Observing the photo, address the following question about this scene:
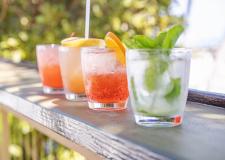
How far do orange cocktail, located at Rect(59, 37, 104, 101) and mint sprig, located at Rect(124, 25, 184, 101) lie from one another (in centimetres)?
31

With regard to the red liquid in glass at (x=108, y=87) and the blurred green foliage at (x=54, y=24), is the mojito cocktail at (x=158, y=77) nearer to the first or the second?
the red liquid in glass at (x=108, y=87)

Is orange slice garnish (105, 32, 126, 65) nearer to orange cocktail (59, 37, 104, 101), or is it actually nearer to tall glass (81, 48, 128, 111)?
tall glass (81, 48, 128, 111)

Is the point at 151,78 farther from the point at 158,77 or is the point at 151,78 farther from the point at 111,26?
the point at 111,26

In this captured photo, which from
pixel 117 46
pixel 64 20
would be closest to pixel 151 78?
pixel 117 46

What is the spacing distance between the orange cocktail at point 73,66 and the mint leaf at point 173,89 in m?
0.38

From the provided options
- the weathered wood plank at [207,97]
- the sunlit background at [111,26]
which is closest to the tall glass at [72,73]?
the weathered wood plank at [207,97]

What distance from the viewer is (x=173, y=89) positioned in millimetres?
790

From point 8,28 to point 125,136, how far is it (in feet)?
7.62

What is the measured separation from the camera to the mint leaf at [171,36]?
30.5 inches

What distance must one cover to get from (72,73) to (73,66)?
0.07 ft

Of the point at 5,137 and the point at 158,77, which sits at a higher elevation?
the point at 158,77

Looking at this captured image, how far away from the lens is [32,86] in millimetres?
1457

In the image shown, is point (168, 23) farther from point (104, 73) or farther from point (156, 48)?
point (156, 48)

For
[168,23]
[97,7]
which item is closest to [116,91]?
[168,23]
